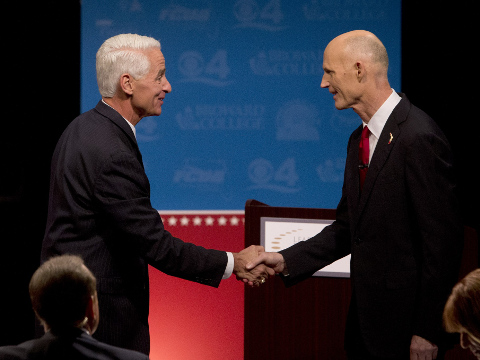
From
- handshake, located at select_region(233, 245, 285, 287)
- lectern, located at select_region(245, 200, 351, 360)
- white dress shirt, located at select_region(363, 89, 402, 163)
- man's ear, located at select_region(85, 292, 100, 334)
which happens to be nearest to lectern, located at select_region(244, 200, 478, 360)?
lectern, located at select_region(245, 200, 351, 360)

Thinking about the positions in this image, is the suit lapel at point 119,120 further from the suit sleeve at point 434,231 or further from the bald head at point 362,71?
the suit sleeve at point 434,231

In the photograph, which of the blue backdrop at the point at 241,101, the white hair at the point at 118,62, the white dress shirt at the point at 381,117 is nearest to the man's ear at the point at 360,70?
the white dress shirt at the point at 381,117

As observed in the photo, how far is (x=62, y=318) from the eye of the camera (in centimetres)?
137

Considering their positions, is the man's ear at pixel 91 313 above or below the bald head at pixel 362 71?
below

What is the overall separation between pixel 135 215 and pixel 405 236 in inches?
34.1

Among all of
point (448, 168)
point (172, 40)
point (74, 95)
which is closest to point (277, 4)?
point (172, 40)

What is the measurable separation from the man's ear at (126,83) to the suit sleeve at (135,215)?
0.32 m

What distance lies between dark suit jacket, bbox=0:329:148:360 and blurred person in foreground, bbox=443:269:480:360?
0.76 metres

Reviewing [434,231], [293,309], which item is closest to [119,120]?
[434,231]

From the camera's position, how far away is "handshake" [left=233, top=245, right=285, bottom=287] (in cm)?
250

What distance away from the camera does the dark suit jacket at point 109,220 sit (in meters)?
1.98

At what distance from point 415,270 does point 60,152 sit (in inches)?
48.5

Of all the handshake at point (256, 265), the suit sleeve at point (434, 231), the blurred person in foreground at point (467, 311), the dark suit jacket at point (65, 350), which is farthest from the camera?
the handshake at point (256, 265)

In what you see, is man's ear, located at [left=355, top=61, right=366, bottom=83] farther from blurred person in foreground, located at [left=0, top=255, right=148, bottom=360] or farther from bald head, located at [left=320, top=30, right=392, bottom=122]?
blurred person in foreground, located at [left=0, top=255, right=148, bottom=360]
